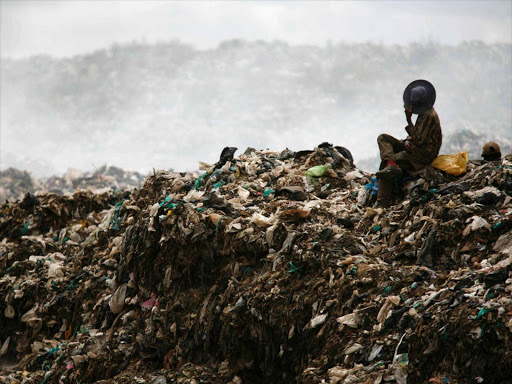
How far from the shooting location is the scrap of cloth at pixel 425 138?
5875 millimetres

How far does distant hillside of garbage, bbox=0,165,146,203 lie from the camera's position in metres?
18.1

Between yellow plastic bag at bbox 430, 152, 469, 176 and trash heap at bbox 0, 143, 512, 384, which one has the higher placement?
yellow plastic bag at bbox 430, 152, 469, 176

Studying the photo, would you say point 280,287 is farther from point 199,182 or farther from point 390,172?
point 199,182

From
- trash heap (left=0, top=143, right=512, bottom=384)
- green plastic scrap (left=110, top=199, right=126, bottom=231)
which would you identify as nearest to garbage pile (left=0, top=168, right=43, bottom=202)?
green plastic scrap (left=110, top=199, right=126, bottom=231)

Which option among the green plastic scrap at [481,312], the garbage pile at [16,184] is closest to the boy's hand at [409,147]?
the green plastic scrap at [481,312]

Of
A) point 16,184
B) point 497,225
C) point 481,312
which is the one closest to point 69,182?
point 16,184

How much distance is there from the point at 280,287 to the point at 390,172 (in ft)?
5.43

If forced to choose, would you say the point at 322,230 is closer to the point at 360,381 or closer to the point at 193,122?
the point at 360,381

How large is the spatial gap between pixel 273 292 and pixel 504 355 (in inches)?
76.2

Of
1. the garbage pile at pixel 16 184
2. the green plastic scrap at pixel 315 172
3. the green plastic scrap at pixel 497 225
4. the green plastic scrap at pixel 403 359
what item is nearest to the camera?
the green plastic scrap at pixel 403 359

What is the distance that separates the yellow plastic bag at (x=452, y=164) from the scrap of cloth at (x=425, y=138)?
0.28 feet

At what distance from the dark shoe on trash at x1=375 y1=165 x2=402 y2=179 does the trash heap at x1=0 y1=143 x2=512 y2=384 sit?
185 millimetres

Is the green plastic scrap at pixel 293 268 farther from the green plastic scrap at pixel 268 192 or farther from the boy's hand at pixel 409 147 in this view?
the boy's hand at pixel 409 147

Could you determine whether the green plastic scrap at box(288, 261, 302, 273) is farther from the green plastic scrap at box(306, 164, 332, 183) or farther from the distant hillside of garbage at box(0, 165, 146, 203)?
the distant hillside of garbage at box(0, 165, 146, 203)
